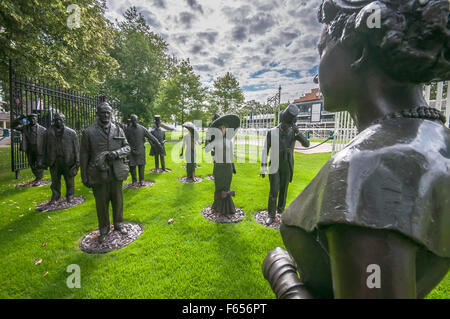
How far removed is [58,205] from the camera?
639 centimetres

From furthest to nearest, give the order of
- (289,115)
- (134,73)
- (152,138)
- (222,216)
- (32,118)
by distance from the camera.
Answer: (134,73) → (32,118) → (152,138) → (222,216) → (289,115)

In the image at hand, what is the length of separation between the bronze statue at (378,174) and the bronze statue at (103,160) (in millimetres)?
4028

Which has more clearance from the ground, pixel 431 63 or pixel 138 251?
pixel 431 63

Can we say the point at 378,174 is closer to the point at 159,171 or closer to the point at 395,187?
the point at 395,187

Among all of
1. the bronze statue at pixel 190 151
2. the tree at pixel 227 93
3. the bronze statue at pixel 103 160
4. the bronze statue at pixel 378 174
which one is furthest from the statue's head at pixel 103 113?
the tree at pixel 227 93

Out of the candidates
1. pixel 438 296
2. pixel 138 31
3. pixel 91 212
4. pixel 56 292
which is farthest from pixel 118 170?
pixel 138 31

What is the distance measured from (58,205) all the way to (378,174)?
27.0ft

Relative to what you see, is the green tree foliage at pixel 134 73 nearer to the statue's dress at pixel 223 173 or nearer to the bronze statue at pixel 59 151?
the bronze statue at pixel 59 151

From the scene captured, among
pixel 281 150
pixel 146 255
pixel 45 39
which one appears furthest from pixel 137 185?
pixel 45 39

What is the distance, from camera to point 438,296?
3057mm
